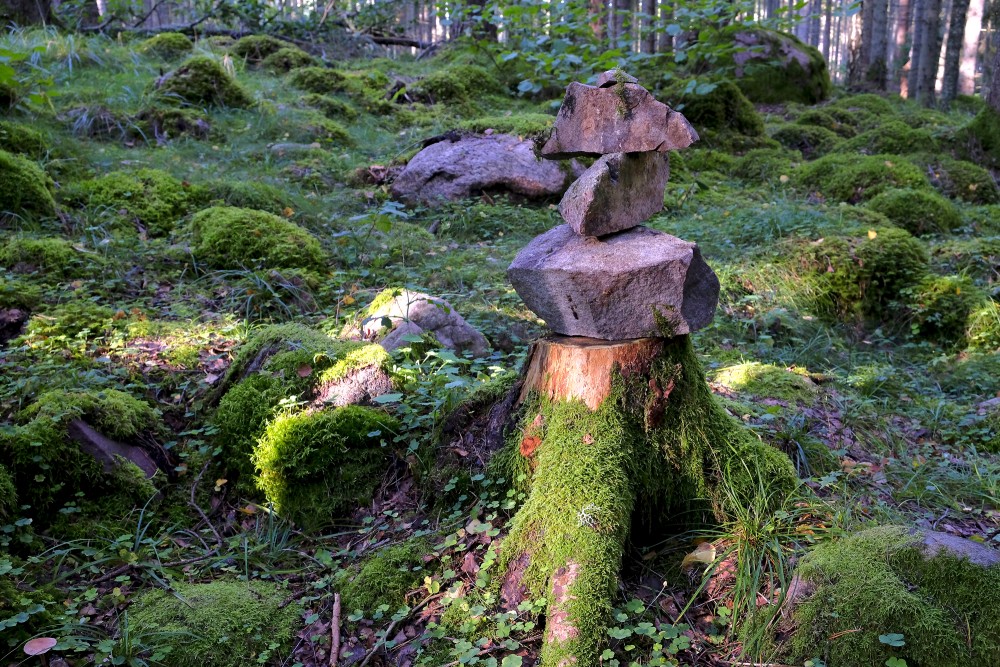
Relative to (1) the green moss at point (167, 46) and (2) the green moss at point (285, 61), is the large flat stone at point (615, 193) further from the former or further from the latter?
(1) the green moss at point (167, 46)

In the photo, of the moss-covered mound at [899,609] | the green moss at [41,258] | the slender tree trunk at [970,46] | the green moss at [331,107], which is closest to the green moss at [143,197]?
the green moss at [41,258]

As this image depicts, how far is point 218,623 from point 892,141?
10328mm

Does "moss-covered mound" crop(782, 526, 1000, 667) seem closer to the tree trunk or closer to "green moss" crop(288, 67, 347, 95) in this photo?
"green moss" crop(288, 67, 347, 95)

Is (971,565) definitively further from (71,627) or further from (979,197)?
(979,197)

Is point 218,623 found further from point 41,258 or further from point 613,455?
point 41,258

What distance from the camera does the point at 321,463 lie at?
3299 mm

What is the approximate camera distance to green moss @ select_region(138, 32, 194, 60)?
39.0ft

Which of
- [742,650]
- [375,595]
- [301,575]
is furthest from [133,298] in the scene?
[742,650]

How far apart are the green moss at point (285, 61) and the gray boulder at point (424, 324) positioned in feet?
30.4

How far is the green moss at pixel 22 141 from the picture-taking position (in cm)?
662

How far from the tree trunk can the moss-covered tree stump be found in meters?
14.5

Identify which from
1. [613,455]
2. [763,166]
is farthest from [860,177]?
[613,455]

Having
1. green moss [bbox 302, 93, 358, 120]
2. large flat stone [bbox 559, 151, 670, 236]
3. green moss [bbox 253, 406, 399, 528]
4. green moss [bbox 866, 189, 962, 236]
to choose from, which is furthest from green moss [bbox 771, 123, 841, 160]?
green moss [bbox 253, 406, 399, 528]

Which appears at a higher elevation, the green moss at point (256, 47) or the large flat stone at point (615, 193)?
the green moss at point (256, 47)
